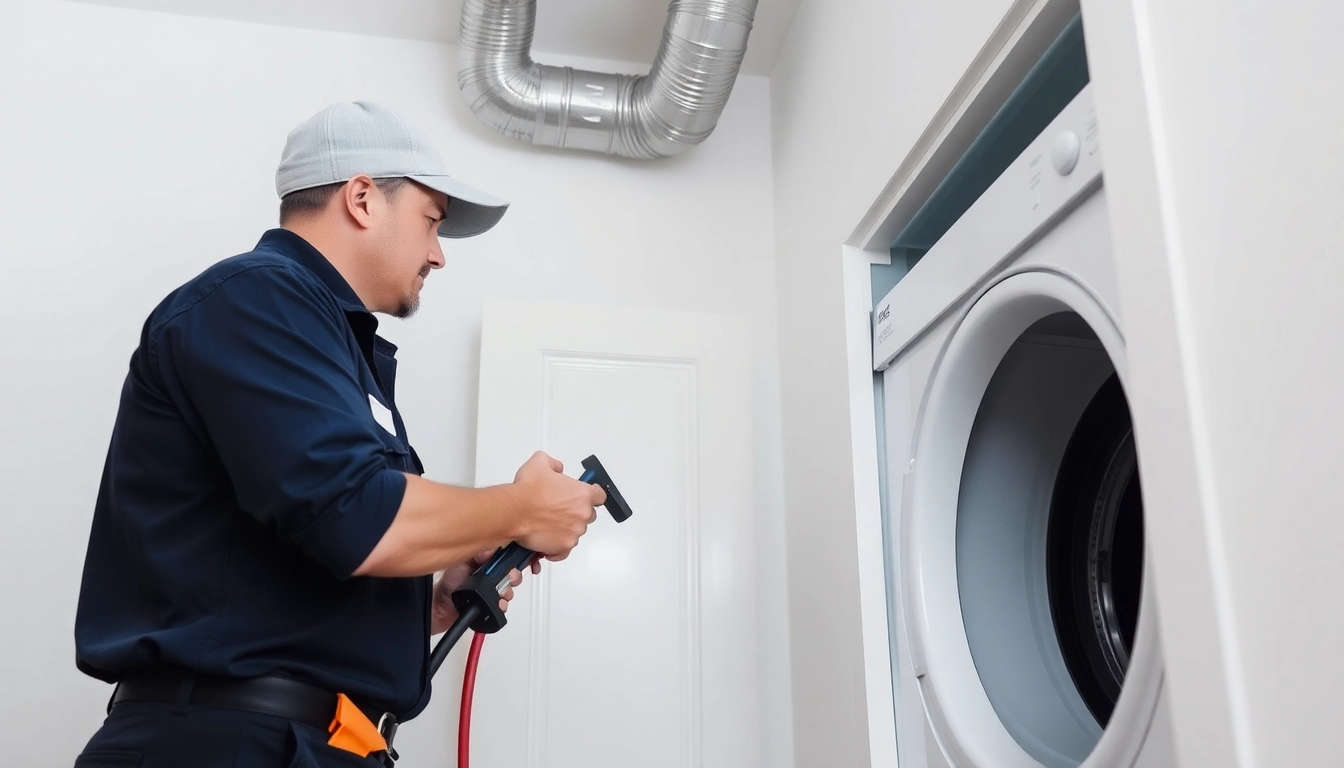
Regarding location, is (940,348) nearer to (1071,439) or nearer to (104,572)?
(1071,439)

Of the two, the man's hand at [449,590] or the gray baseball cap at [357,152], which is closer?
the gray baseball cap at [357,152]

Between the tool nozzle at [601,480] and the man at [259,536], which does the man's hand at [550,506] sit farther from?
the tool nozzle at [601,480]

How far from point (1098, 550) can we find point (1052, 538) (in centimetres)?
11

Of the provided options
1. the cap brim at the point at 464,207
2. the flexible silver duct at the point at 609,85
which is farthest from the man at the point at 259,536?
the flexible silver duct at the point at 609,85

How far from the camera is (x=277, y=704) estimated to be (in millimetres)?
1059

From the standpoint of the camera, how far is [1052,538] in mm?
1466

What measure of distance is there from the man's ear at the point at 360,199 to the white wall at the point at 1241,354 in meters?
0.92

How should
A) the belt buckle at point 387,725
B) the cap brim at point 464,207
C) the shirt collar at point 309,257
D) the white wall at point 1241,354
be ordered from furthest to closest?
the cap brim at point 464,207 → the shirt collar at point 309,257 → the belt buckle at point 387,725 → the white wall at point 1241,354

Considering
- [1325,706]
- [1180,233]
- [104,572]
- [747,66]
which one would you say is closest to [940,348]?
[1180,233]

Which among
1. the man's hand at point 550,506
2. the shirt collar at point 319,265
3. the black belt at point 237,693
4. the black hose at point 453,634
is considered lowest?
the black belt at point 237,693

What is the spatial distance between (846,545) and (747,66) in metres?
1.44

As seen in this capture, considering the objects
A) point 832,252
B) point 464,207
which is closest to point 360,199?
point 464,207

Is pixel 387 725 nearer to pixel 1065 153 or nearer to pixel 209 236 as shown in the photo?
pixel 1065 153

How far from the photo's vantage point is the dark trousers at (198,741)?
102cm
